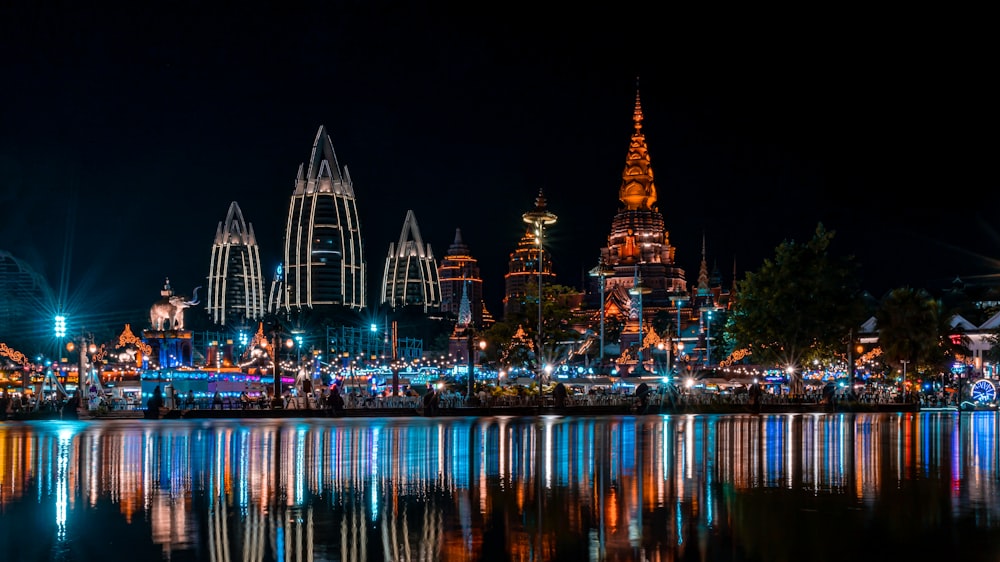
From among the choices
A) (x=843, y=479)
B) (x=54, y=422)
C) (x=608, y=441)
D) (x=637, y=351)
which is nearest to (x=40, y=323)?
(x=637, y=351)

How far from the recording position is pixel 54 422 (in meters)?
43.8

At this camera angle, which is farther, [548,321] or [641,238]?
[641,238]

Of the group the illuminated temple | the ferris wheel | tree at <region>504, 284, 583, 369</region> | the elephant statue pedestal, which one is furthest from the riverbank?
the illuminated temple

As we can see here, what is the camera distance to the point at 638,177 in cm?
17575

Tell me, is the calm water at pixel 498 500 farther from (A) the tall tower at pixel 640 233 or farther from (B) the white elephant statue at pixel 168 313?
(A) the tall tower at pixel 640 233

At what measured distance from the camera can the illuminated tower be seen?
17250 cm

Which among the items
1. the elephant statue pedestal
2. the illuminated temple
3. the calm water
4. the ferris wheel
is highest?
the illuminated temple

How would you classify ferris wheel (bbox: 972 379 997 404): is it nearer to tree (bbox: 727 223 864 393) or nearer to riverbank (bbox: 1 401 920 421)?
tree (bbox: 727 223 864 393)

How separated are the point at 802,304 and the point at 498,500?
57572mm

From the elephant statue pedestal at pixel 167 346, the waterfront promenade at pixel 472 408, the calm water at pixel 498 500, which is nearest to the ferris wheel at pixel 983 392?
the waterfront promenade at pixel 472 408

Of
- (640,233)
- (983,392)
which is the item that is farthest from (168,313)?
(640,233)

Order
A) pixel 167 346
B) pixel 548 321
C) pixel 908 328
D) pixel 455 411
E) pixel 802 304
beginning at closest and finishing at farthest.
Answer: pixel 455 411, pixel 802 304, pixel 548 321, pixel 908 328, pixel 167 346

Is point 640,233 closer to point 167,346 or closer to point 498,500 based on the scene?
point 167,346

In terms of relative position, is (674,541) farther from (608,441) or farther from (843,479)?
(608,441)
